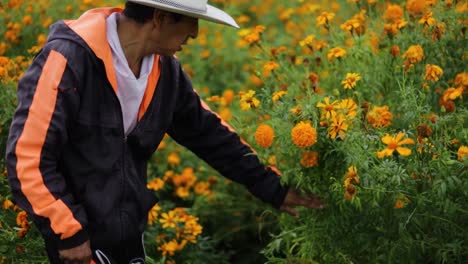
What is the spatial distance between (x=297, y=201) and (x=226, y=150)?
0.35 metres

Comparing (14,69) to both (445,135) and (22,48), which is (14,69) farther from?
(445,135)

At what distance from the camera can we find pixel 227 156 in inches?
125

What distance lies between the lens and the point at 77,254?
253cm

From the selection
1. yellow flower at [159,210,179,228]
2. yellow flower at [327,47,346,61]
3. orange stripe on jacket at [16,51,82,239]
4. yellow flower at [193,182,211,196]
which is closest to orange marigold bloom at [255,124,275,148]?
yellow flower at [327,47,346,61]

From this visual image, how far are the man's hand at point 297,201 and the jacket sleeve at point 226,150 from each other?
26mm

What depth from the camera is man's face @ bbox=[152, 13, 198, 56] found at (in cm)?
262

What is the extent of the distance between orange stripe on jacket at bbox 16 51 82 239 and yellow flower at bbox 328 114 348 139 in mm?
911

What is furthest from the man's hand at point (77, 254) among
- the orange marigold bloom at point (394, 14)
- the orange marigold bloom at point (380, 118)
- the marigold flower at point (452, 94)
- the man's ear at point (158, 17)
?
the orange marigold bloom at point (394, 14)

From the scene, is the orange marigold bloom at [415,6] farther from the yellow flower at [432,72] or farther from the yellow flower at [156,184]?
the yellow flower at [156,184]

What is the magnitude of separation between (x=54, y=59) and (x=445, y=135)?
132 centimetres

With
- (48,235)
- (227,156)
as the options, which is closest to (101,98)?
(48,235)

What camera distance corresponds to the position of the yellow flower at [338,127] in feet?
8.68

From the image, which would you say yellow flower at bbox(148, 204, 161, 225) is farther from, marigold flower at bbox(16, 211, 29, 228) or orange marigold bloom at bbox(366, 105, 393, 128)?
orange marigold bloom at bbox(366, 105, 393, 128)

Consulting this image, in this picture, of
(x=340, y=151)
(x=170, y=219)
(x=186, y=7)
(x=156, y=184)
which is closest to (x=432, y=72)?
(x=340, y=151)
